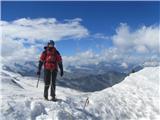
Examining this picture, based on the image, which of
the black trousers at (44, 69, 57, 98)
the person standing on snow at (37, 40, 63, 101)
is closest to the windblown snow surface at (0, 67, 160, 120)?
the black trousers at (44, 69, 57, 98)

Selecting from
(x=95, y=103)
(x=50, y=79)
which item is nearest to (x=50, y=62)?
(x=50, y=79)

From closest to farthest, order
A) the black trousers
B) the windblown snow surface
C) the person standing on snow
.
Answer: the windblown snow surface → the person standing on snow → the black trousers

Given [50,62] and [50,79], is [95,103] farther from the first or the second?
[50,62]

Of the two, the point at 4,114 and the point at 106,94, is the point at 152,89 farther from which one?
the point at 4,114

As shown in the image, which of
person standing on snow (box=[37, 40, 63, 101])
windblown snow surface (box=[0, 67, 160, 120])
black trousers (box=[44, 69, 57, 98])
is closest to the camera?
windblown snow surface (box=[0, 67, 160, 120])

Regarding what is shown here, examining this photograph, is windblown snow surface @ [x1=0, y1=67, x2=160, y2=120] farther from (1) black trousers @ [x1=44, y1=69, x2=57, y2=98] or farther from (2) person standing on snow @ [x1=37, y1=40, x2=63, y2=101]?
(2) person standing on snow @ [x1=37, y1=40, x2=63, y2=101]

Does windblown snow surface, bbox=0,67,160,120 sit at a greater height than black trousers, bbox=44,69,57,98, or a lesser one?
lesser

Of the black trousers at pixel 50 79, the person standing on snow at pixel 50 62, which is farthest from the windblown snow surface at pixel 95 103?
the person standing on snow at pixel 50 62

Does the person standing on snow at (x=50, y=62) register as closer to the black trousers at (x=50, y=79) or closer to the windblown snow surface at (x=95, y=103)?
the black trousers at (x=50, y=79)

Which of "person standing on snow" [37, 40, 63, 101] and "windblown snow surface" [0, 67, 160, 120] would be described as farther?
"person standing on snow" [37, 40, 63, 101]
